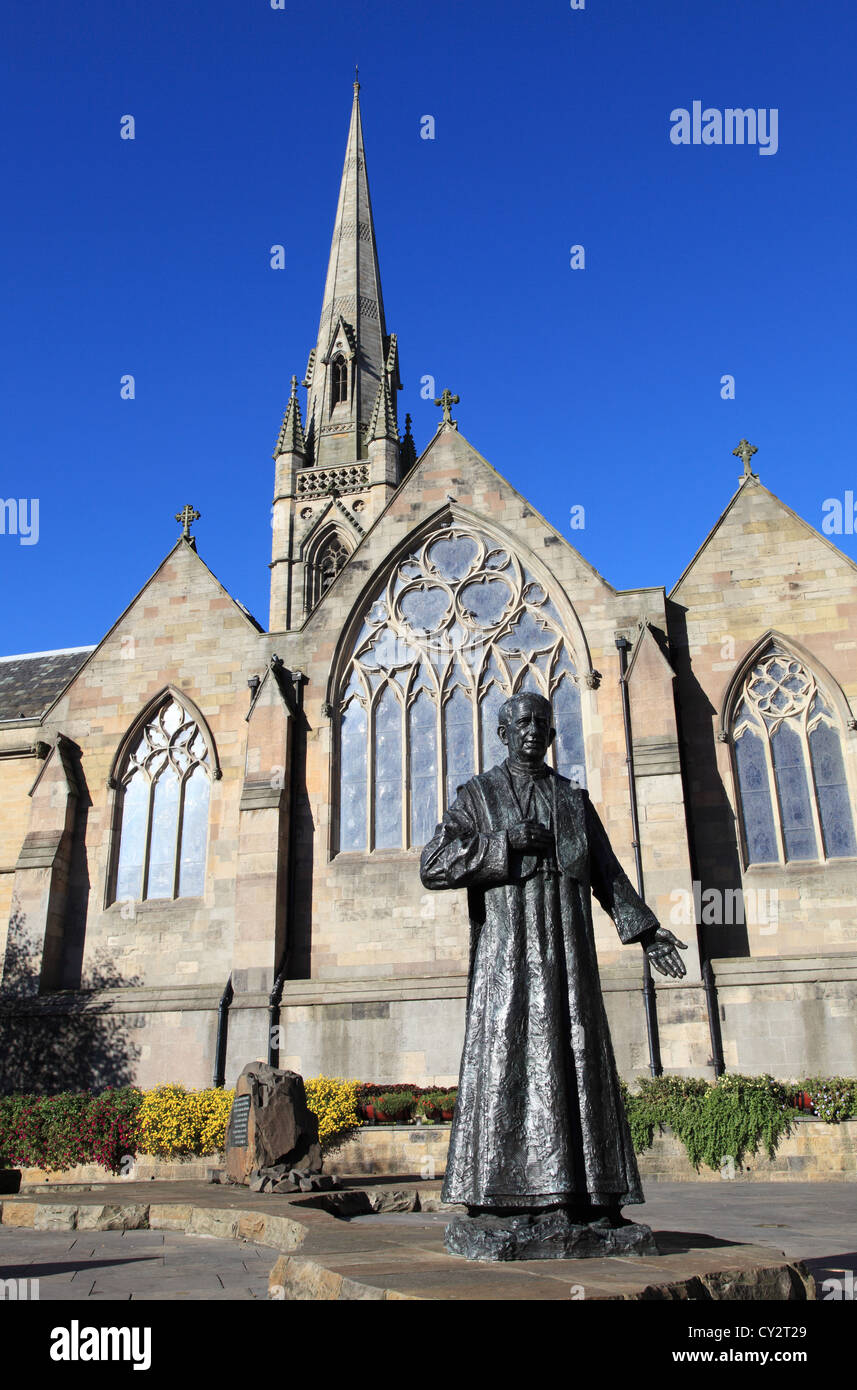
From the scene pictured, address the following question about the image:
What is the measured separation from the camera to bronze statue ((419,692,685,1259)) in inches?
213

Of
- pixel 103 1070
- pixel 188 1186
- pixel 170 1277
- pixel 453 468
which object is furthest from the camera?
pixel 453 468

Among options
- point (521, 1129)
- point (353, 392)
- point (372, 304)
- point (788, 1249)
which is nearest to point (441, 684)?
point (788, 1249)

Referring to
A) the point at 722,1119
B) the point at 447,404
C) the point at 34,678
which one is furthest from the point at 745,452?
the point at 34,678

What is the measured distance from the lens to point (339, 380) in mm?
58281

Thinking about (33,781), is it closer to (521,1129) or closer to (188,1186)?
(188,1186)

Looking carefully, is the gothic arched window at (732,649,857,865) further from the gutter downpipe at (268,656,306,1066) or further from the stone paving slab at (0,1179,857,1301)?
the gutter downpipe at (268,656,306,1066)

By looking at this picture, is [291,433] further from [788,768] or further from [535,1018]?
[535,1018]

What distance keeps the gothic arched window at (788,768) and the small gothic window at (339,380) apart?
40190 mm

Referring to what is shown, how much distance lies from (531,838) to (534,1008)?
878 mm

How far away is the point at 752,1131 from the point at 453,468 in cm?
1504

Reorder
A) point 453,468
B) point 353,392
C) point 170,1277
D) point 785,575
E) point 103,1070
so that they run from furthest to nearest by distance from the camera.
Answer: point 353,392 → point 453,468 → point 785,575 → point 103,1070 → point 170,1277

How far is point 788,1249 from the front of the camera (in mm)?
8336

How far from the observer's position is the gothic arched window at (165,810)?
2325 cm

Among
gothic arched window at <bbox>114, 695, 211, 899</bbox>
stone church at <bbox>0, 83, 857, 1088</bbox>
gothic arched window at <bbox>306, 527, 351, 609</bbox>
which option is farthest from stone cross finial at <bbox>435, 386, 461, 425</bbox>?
gothic arched window at <bbox>306, 527, 351, 609</bbox>
